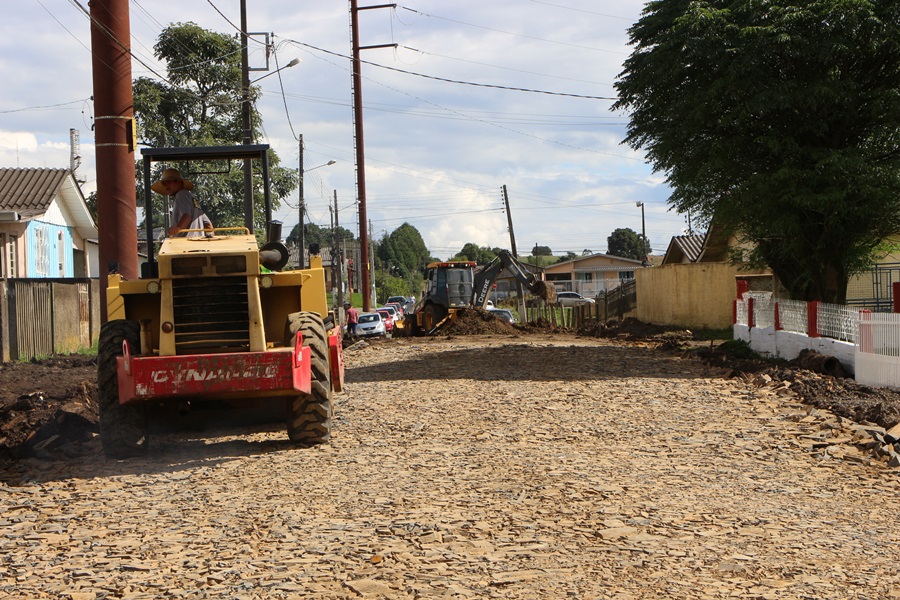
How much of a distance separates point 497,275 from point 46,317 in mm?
18481

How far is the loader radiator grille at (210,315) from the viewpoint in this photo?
9453mm

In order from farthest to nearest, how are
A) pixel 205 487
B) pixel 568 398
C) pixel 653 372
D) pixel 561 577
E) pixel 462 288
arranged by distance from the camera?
pixel 462 288
pixel 653 372
pixel 568 398
pixel 205 487
pixel 561 577

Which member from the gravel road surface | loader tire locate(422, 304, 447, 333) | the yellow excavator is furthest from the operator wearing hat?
loader tire locate(422, 304, 447, 333)

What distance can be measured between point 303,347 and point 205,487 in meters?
1.77

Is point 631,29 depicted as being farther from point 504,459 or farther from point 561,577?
point 561,577

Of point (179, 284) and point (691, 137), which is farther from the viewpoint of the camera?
point (691, 137)

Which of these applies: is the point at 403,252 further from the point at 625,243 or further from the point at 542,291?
the point at 542,291

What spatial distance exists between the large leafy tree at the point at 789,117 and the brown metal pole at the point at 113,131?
1050 centimetres

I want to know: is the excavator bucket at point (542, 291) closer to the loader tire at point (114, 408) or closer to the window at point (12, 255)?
the window at point (12, 255)

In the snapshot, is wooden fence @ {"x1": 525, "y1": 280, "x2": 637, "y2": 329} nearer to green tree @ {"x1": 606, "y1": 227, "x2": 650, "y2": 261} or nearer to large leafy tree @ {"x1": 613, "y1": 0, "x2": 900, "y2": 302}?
large leafy tree @ {"x1": 613, "y1": 0, "x2": 900, "y2": 302}

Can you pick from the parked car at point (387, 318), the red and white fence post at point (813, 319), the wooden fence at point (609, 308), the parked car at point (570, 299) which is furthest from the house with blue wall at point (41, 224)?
the parked car at point (570, 299)

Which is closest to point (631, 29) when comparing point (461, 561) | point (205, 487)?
point (205, 487)

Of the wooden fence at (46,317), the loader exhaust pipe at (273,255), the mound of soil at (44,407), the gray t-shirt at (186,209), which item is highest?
the gray t-shirt at (186,209)

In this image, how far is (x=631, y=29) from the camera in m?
22.0
